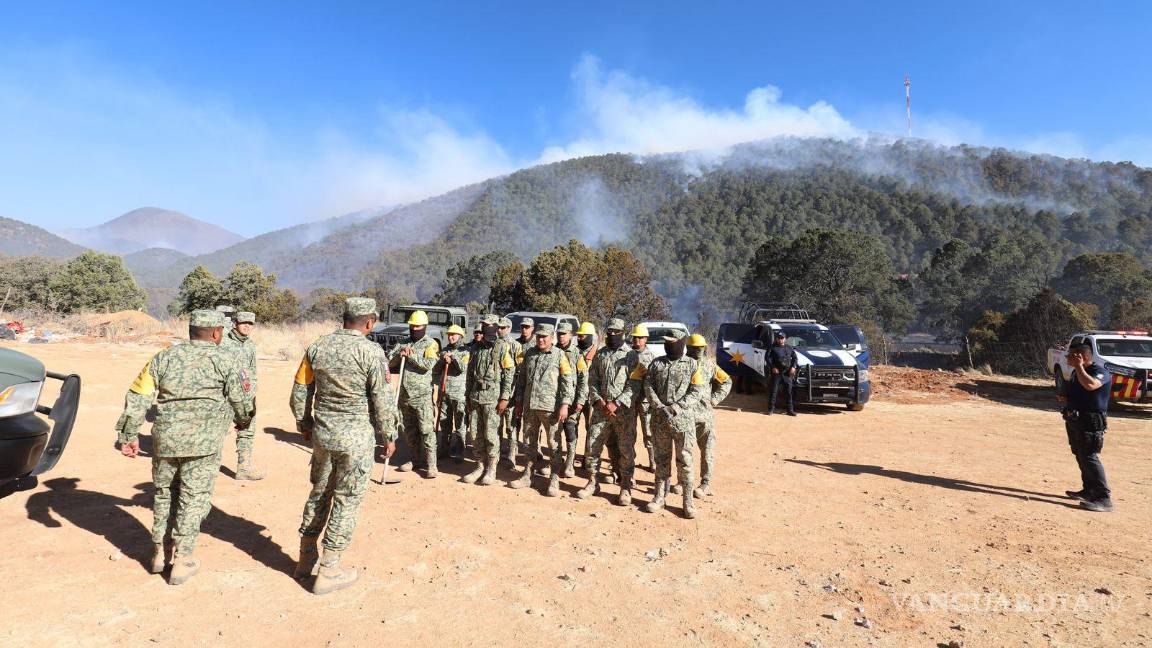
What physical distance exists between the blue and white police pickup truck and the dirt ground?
368 centimetres

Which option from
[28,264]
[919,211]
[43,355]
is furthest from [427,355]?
A: [919,211]

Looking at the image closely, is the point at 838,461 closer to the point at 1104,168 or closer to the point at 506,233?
the point at 506,233

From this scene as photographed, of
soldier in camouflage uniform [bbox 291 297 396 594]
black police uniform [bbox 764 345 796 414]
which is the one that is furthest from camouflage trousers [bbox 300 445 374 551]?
black police uniform [bbox 764 345 796 414]

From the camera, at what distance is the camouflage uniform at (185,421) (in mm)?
3719

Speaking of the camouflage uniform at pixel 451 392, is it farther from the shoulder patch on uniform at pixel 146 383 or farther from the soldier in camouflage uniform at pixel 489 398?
the shoulder patch on uniform at pixel 146 383

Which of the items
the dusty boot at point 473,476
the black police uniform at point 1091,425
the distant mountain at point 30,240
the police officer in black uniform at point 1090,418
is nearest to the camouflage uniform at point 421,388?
the dusty boot at point 473,476

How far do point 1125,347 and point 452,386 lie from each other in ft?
47.4

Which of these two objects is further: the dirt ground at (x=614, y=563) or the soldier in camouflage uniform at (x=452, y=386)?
the soldier in camouflage uniform at (x=452, y=386)

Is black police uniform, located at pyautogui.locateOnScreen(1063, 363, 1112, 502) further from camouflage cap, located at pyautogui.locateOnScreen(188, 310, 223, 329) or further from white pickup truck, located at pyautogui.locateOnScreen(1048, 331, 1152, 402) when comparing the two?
camouflage cap, located at pyautogui.locateOnScreen(188, 310, 223, 329)

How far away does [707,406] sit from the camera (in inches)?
232

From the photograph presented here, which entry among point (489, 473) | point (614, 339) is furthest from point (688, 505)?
point (489, 473)

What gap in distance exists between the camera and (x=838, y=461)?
7.78 m

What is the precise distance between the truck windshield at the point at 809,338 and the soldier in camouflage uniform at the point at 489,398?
811cm

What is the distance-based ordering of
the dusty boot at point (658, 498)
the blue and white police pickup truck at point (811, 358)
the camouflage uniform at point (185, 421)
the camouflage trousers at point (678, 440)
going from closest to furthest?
the camouflage uniform at point (185, 421) → the camouflage trousers at point (678, 440) → the dusty boot at point (658, 498) → the blue and white police pickup truck at point (811, 358)
